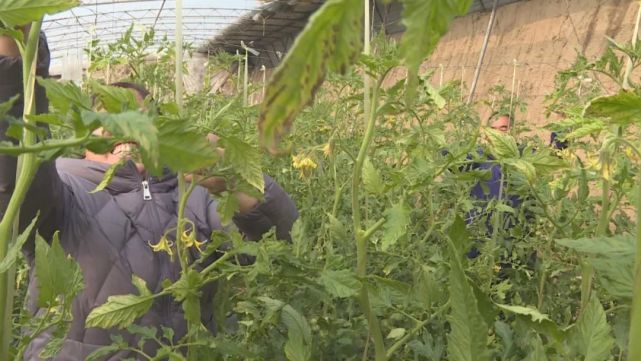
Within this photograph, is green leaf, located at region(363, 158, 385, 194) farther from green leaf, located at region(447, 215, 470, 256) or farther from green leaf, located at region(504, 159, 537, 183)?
green leaf, located at region(447, 215, 470, 256)

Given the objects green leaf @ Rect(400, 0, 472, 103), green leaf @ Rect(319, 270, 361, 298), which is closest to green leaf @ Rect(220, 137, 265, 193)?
green leaf @ Rect(319, 270, 361, 298)

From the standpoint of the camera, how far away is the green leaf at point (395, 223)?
2.97 ft

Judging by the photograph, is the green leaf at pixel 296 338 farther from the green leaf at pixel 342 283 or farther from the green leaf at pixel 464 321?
the green leaf at pixel 464 321

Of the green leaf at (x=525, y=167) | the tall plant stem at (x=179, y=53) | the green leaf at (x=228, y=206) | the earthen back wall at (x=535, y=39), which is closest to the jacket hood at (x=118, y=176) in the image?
the green leaf at (x=228, y=206)

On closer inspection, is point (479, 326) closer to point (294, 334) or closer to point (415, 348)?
point (294, 334)

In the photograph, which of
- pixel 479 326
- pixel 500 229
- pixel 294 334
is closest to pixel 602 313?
pixel 479 326

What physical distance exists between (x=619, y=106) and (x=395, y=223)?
0.41 m

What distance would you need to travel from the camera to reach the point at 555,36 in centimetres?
923

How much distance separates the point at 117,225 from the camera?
61.2 inches

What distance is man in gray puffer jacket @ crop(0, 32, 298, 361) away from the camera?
1417 millimetres

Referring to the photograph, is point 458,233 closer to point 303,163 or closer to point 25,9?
point 25,9

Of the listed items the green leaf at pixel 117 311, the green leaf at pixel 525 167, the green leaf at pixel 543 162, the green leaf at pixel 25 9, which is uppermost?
the green leaf at pixel 25 9

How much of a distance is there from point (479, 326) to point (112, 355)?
3.63 feet

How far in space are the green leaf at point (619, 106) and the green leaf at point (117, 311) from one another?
0.61 metres
